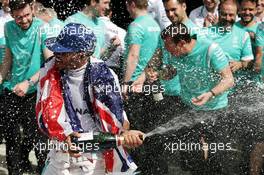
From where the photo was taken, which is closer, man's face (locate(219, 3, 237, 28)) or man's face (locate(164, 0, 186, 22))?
man's face (locate(219, 3, 237, 28))

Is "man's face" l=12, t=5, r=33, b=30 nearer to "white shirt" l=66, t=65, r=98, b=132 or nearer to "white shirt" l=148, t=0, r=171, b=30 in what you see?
"white shirt" l=148, t=0, r=171, b=30

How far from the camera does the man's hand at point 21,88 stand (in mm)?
6500

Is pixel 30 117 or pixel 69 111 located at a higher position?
pixel 69 111

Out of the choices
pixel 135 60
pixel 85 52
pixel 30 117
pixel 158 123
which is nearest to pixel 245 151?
pixel 158 123

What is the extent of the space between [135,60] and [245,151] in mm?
1362

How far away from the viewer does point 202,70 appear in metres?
6.18

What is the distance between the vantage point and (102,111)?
4574 mm

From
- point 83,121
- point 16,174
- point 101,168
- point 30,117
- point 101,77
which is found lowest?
point 16,174

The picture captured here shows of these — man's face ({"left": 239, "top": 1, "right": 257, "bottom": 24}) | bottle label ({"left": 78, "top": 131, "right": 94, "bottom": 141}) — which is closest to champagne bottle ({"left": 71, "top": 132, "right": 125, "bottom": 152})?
bottle label ({"left": 78, "top": 131, "right": 94, "bottom": 141})

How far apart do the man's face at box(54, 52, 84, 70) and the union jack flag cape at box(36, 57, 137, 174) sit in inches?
3.4

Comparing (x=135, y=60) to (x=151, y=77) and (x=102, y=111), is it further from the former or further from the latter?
(x=102, y=111)

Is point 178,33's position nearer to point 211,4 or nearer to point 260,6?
point 260,6

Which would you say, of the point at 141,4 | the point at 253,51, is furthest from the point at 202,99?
the point at 141,4

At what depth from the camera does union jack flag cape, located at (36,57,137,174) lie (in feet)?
15.0
